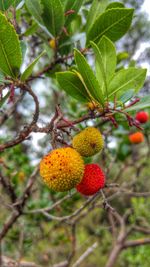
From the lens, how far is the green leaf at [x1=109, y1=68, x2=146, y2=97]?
1.00 metres

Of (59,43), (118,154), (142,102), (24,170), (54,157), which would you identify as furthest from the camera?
(118,154)

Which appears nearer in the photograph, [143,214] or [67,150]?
[67,150]

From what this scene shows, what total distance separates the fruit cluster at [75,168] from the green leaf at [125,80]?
140 mm

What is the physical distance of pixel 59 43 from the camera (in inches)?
51.3

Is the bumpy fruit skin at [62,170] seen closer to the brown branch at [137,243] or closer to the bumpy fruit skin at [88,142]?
the bumpy fruit skin at [88,142]

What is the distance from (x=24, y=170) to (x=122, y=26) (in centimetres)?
150

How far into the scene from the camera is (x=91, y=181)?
98cm

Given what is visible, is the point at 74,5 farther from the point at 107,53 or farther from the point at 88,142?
the point at 88,142

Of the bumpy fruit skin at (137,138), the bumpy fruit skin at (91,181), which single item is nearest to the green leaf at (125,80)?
the bumpy fruit skin at (91,181)

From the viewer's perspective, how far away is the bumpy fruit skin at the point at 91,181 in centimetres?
97

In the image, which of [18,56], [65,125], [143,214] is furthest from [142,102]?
[143,214]

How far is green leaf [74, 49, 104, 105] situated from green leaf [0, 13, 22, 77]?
16 centimetres

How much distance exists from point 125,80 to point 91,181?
309 mm

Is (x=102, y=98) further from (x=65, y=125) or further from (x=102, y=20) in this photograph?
(x=102, y=20)
